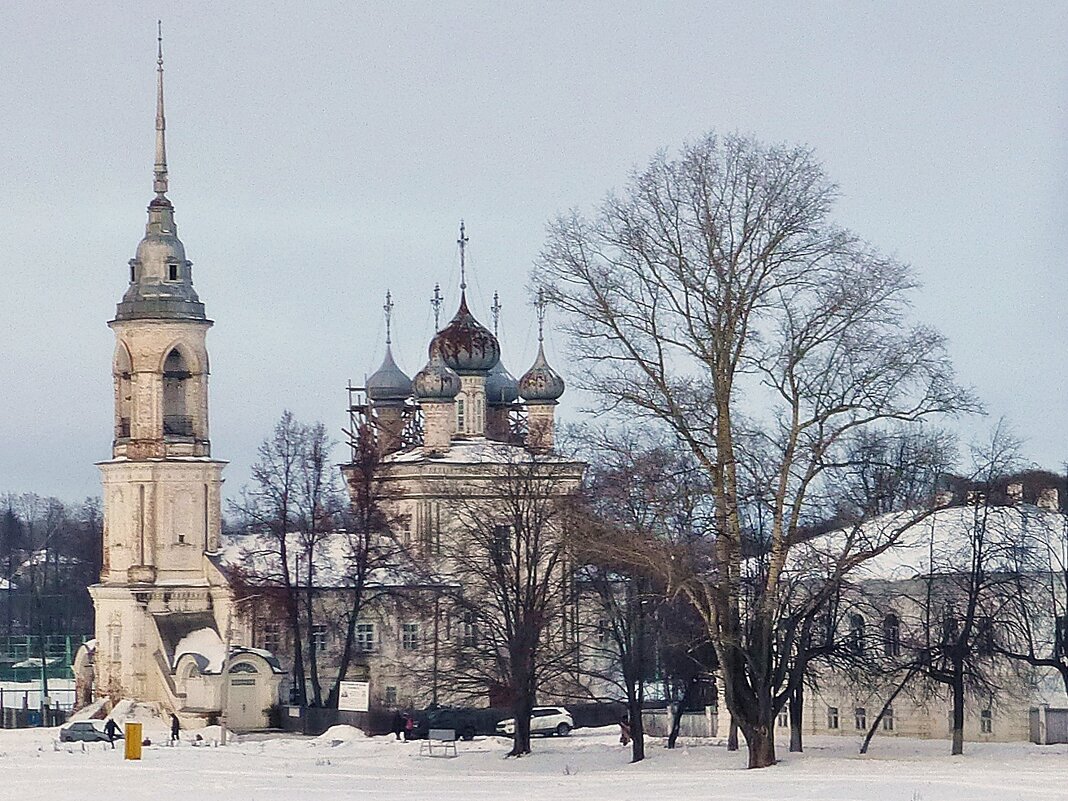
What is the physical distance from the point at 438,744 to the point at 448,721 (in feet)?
25.3

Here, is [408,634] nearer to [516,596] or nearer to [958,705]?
[516,596]

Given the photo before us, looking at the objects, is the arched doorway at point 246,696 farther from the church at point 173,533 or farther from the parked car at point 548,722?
the parked car at point 548,722

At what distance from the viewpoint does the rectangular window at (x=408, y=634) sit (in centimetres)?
7538

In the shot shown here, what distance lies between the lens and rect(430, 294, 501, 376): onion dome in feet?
280

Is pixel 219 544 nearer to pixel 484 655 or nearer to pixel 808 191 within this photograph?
pixel 484 655

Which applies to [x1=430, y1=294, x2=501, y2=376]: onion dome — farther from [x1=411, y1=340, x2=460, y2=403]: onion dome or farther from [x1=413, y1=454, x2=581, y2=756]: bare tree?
[x1=413, y1=454, x2=581, y2=756]: bare tree

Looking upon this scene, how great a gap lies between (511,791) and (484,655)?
1711 cm

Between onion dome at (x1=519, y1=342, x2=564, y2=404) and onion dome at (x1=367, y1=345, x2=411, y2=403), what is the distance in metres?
5.81

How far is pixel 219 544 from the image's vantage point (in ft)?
250

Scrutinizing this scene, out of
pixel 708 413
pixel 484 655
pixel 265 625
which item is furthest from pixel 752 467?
pixel 265 625

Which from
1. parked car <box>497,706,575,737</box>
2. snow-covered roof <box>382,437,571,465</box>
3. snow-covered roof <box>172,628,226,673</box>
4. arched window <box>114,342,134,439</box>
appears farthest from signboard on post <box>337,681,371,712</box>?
arched window <box>114,342,134,439</box>

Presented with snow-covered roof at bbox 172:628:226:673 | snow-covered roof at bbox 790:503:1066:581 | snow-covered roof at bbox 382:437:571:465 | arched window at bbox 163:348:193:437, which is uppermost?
arched window at bbox 163:348:193:437

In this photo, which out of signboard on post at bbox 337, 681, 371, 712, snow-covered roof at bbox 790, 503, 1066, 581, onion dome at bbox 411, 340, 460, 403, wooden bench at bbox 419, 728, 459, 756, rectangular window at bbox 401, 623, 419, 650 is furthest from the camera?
onion dome at bbox 411, 340, 460, 403

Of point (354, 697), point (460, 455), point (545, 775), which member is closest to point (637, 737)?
point (545, 775)
